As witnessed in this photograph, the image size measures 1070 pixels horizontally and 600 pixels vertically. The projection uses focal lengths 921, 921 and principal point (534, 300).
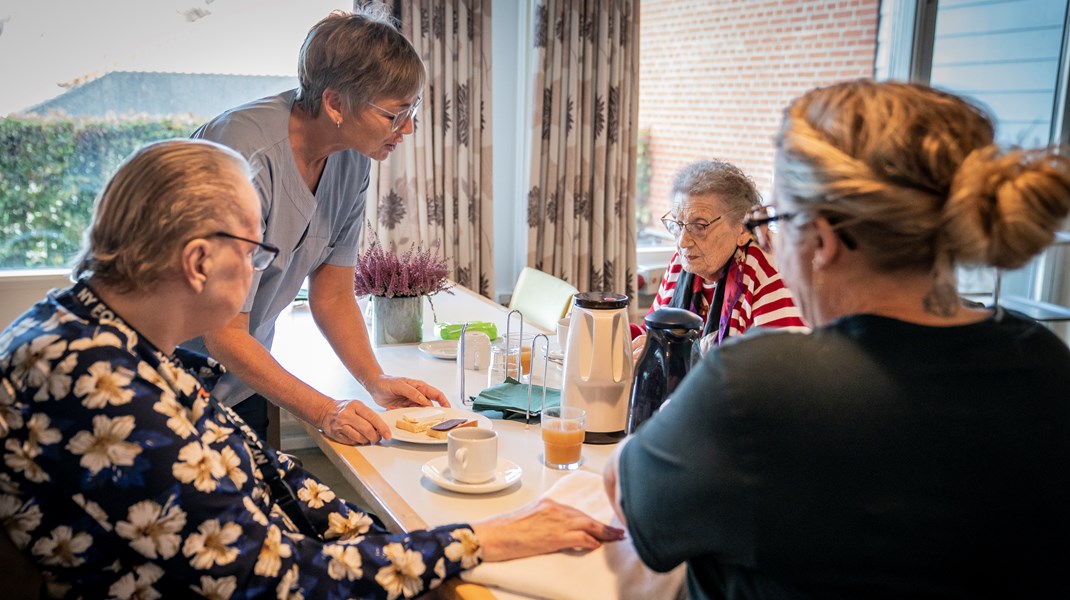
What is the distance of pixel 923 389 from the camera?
890mm

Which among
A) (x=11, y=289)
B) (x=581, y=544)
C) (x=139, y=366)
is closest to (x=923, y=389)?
(x=581, y=544)

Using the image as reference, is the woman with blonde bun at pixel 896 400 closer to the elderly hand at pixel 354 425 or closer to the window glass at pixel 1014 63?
the elderly hand at pixel 354 425

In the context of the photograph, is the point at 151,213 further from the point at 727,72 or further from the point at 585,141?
the point at 727,72

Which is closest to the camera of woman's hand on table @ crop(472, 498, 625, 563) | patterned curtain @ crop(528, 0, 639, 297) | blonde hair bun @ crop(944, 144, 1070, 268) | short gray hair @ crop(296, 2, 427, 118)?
blonde hair bun @ crop(944, 144, 1070, 268)

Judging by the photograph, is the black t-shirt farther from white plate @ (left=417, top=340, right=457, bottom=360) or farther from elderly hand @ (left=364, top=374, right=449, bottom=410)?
white plate @ (left=417, top=340, right=457, bottom=360)

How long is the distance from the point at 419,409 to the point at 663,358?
0.53 meters

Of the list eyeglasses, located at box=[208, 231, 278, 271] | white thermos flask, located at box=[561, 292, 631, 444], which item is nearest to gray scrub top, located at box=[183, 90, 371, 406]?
eyeglasses, located at box=[208, 231, 278, 271]

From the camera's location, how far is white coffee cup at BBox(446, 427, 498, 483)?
1.49 meters

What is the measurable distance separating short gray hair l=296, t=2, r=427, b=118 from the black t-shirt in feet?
3.67

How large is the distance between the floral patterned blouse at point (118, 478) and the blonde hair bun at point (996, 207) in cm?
82

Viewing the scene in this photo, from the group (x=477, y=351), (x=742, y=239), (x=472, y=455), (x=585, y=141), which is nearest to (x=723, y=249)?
(x=742, y=239)

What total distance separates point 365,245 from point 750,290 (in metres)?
2.23

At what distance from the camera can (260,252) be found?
1.30 metres

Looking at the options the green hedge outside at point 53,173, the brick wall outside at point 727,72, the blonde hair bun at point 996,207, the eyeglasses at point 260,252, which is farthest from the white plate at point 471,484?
the brick wall outside at point 727,72
